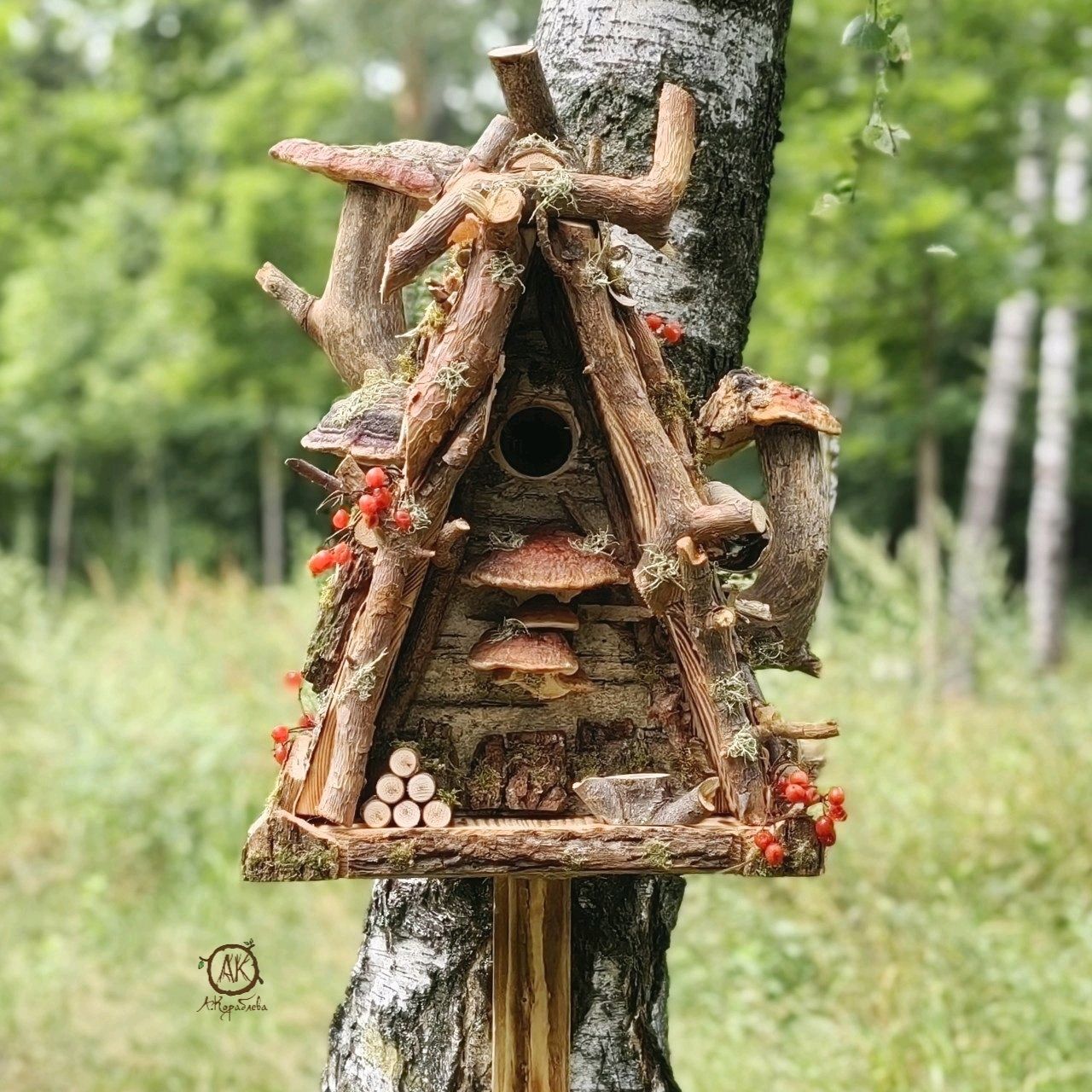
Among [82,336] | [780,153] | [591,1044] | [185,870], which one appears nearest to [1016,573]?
[780,153]

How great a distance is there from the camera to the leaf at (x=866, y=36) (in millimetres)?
2754

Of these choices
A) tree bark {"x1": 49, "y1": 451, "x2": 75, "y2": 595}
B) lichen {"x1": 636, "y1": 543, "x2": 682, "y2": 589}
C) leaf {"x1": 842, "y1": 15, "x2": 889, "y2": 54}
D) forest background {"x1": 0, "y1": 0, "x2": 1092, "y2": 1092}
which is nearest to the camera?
lichen {"x1": 636, "y1": 543, "x2": 682, "y2": 589}

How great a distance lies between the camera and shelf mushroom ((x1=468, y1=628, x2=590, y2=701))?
2.07m

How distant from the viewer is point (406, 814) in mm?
2072

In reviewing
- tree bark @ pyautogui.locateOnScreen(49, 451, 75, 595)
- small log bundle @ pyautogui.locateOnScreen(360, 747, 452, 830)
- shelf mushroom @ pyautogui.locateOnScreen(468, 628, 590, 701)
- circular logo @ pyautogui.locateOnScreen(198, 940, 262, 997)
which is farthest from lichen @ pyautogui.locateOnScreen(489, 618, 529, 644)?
tree bark @ pyautogui.locateOnScreen(49, 451, 75, 595)

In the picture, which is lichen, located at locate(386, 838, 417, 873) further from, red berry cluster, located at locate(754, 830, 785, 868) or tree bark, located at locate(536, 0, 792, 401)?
tree bark, located at locate(536, 0, 792, 401)

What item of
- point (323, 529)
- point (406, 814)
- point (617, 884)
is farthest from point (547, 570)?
point (323, 529)

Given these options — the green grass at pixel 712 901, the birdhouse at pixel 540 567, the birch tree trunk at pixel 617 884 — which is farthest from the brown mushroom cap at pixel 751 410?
the green grass at pixel 712 901

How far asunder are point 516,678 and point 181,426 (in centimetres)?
1728

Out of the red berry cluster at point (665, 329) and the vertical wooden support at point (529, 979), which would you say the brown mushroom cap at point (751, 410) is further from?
the vertical wooden support at point (529, 979)

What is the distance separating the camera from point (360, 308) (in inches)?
94.7

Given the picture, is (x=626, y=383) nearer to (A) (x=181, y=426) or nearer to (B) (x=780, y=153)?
(B) (x=780, y=153)

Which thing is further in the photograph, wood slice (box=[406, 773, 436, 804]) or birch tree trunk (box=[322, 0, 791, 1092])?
birch tree trunk (box=[322, 0, 791, 1092])

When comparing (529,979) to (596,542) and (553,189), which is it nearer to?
(596,542)
